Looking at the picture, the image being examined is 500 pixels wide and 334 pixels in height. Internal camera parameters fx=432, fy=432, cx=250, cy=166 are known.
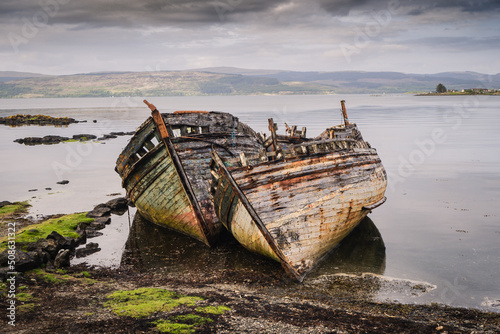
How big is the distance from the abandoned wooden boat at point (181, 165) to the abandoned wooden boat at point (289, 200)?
1.42 m

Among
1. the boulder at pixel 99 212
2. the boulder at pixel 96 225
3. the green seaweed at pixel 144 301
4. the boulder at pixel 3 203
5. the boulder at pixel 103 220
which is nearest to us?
the green seaweed at pixel 144 301

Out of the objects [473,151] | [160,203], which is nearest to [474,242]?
[160,203]

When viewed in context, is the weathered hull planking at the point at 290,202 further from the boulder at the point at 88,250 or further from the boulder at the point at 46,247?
the boulder at the point at 46,247

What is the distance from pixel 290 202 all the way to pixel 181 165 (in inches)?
178

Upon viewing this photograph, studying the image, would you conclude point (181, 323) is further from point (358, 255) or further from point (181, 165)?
point (358, 255)

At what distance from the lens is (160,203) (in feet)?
51.3

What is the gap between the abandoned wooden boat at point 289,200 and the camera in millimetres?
11438

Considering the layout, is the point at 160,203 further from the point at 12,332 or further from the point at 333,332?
the point at 333,332

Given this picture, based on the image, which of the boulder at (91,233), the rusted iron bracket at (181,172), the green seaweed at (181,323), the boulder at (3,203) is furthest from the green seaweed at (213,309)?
the boulder at (3,203)

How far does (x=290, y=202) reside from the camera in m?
11.6

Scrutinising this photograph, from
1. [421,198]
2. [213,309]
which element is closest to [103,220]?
[213,309]

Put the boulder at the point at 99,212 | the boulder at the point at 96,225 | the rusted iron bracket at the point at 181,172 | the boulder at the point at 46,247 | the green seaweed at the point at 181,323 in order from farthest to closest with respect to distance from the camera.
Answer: the boulder at the point at 99,212 < the boulder at the point at 96,225 < the rusted iron bracket at the point at 181,172 < the boulder at the point at 46,247 < the green seaweed at the point at 181,323

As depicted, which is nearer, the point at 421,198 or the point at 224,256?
the point at 224,256

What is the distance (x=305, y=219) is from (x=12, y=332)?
7155 mm
